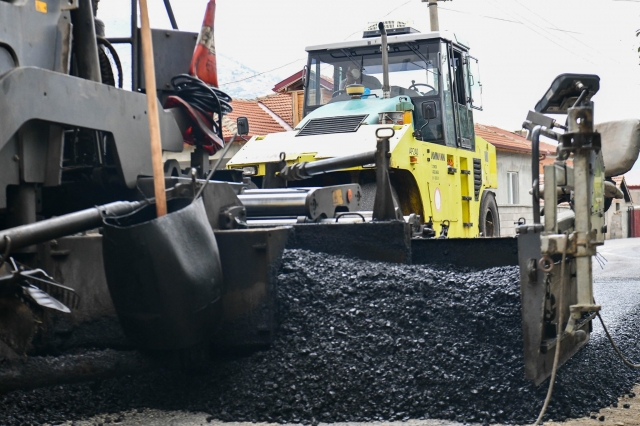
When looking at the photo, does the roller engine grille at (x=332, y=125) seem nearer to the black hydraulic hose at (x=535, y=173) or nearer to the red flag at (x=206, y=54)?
the red flag at (x=206, y=54)

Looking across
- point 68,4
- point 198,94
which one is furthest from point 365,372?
point 68,4

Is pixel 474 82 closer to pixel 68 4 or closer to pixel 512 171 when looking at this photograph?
pixel 68 4

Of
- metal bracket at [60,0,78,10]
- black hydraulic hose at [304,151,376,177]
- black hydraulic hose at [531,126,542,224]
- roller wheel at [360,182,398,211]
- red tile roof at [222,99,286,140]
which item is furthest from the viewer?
red tile roof at [222,99,286,140]

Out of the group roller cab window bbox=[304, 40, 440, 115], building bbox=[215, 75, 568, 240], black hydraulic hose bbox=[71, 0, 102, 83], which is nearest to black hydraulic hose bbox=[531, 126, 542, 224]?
black hydraulic hose bbox=[71, 0, 102, 83]

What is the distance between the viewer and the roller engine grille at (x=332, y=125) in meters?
9.61

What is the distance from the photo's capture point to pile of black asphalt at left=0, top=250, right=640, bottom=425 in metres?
4.16

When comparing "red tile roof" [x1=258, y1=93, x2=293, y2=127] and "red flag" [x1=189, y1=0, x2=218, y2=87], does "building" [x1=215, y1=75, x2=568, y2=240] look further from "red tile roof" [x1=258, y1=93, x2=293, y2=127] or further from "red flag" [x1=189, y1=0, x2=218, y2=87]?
"red flag" [x1=189, y1=0, x2=218, y2=87]

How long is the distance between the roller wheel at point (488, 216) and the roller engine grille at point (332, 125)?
2465 mm

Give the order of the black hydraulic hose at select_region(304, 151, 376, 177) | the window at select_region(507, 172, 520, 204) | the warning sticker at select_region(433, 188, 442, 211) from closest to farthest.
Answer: the black hydraulic hose at select_region(304, 151, 376, 177)
the warning sticker at select_region(433, 188, 442, 211)
the window at select_region(507, 172, 520, 204)

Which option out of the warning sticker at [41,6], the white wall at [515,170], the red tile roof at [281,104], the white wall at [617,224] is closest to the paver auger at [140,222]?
the warning sticker at [41,6]

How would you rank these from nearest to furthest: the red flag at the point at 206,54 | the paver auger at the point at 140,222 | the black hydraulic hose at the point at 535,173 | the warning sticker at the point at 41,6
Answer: the paver auger at the point at 140,222
the black hydraulic hose at the point at 535,173
the warning sticker at the point at 41,6
the red flag at the point at 206,54

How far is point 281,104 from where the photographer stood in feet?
112

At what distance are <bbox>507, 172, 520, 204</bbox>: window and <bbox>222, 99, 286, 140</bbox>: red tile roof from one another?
9.90 m

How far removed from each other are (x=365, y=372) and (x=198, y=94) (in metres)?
1.95
